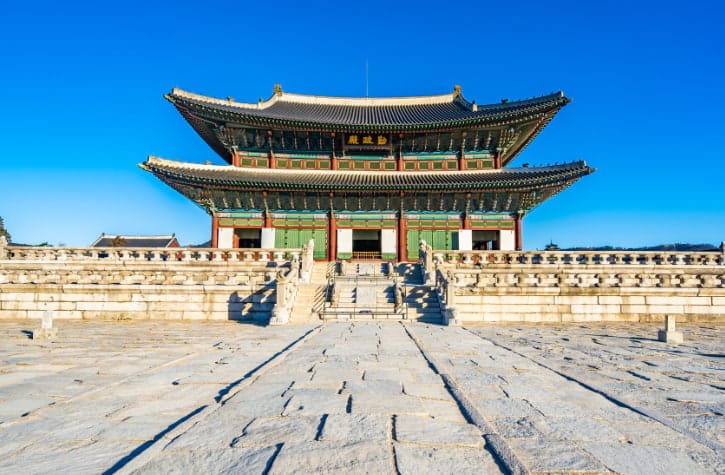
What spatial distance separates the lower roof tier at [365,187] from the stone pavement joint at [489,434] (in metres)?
17.8

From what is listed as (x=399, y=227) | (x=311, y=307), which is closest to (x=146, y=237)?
(x=399, y=227)

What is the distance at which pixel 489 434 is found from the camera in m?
3.27

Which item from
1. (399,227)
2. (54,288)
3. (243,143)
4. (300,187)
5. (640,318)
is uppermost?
(243,143)

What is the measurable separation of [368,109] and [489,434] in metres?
29.7

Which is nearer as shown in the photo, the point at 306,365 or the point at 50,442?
the point at 50,442

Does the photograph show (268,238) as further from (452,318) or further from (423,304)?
(452,318)

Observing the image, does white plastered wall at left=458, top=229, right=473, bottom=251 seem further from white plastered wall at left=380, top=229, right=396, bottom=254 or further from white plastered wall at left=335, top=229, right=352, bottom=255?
white plastered wall at left=335, top=229, right=352, bottom=255

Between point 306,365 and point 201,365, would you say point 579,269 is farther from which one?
point 201,365

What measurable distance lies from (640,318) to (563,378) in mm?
11356

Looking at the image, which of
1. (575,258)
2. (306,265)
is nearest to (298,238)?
(306,265)

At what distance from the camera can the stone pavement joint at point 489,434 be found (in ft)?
8.84

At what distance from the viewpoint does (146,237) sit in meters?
39.8

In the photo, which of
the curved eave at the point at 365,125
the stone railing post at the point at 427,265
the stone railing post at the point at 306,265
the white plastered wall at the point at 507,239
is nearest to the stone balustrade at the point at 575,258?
the stone railing post at the point at 427,265

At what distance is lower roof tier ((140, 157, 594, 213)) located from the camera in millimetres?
21703
